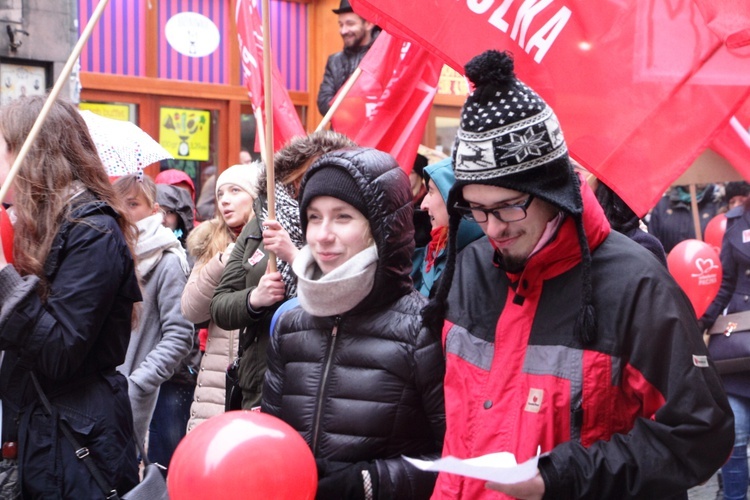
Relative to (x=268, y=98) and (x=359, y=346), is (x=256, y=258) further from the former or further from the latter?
(x=359, y=346)

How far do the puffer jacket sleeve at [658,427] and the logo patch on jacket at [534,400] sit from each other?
105 mm

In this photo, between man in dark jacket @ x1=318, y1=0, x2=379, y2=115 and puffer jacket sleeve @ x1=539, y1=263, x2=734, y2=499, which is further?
man in dark jacket @ x1=318, y1=0, x2=379, y2=115

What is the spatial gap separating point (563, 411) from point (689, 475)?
318 millimetres

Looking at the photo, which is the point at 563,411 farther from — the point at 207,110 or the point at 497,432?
the point at 207,110

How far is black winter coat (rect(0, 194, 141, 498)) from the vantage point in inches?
119

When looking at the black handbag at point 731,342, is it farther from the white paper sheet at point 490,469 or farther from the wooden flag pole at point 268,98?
the white paper sheet at point 490,469

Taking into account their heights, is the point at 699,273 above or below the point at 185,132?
below

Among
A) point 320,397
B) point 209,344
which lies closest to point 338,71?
point 209,344

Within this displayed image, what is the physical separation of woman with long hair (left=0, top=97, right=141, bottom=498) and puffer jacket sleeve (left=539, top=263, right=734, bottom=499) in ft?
5.01

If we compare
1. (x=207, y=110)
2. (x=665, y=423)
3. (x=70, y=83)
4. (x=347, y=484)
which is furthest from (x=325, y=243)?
(x=207, y=110)

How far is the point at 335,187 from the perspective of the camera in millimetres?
3014

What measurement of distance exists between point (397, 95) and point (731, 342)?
2.62 meters

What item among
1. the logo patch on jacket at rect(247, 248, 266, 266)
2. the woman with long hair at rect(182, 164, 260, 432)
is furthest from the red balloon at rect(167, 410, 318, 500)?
the woman with long hair at rect(182, 164, 260, 432)

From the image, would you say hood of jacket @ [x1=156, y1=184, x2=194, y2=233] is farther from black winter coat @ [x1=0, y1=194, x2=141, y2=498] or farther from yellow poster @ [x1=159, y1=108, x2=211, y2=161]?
yellow poster @ [x1=159, y1=108, x2=211, y2=161]
